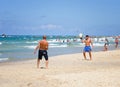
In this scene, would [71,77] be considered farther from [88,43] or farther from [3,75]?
[88,43]

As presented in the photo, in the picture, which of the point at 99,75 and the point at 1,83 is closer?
the point at 1,83

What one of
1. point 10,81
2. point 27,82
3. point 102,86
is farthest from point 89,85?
point 10,81

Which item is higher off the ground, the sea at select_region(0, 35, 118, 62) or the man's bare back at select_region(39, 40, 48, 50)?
the man's bare back at select_region(39, 40, 48, 50)

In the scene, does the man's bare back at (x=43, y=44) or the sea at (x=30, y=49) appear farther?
the sea at (x=30, y=49)

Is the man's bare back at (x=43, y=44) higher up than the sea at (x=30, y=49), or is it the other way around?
the man's bare back at (x=43, y=44)

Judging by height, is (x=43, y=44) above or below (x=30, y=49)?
above

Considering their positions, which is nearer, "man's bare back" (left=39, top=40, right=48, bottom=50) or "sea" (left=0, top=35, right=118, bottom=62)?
"man's bare back" (left=39, top=40, right=48, bottom=50)

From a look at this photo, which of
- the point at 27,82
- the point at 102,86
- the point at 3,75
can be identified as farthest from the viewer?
the point at 3,75

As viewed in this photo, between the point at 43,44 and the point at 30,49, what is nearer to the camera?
the point at 43,44

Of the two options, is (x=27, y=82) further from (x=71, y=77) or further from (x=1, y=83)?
(x=71, y=77)

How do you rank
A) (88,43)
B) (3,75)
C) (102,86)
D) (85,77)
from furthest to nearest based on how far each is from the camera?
1. (88,43)
2. (3,75)
3. (85,77)
4. (102,86)

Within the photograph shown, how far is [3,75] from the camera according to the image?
1193 cm

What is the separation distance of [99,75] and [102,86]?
196cm

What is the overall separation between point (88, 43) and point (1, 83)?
9170 millimetres
